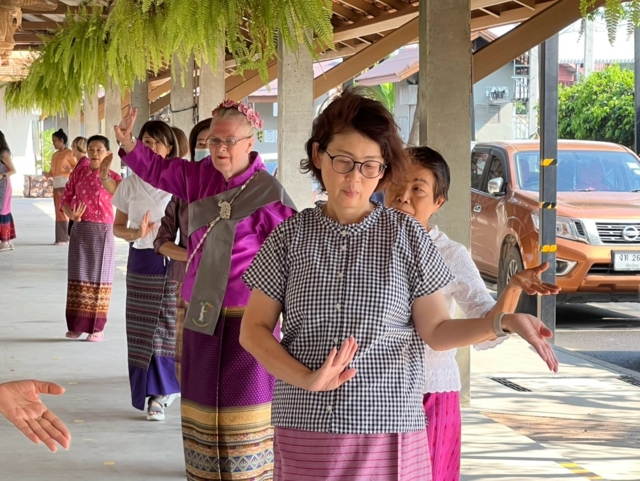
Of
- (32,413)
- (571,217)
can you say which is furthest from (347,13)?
(32,413)

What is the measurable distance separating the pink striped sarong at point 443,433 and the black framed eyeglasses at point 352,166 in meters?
0.98

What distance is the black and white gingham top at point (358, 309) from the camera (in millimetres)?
2908

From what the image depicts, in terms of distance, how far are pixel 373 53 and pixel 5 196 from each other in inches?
312

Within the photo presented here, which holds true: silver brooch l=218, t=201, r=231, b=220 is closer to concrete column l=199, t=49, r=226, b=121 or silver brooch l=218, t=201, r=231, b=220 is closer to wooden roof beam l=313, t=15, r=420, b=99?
wooden roof beam l=313, t=15, r=420, b=99

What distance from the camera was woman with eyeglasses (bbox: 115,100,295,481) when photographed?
4727 millimetres

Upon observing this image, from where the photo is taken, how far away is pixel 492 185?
41.0 ft

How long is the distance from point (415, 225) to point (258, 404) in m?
1.98

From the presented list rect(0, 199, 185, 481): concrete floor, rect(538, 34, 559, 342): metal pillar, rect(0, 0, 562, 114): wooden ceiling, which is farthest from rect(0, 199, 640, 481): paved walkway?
rect(0, 0, 562, 114): wooden ceiling

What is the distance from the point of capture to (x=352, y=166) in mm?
3023

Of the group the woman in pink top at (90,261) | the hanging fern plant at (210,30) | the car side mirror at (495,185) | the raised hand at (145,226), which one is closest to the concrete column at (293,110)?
the hanging fern plant at (210,30)

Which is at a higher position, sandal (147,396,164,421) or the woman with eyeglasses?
the woman with eyeglasses

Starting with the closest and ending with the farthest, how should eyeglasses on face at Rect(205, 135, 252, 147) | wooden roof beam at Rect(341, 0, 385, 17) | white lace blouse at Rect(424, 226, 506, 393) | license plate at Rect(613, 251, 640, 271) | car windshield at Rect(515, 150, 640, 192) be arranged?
white lace blouse at Rect(424, 226, 506, 393) → eyeglasses on face at Rect(205, 135, 252, 147) → wooden roof beam at Rect(341, 0, 385, 17) → license plate at Rect(613, 251, 640, 271) → car windshield at Rect(515, 150, 640, 192)

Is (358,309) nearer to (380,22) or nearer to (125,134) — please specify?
(125,134)

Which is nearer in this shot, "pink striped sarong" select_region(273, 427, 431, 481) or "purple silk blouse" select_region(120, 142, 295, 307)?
"pink striped sarong" select_region(273, 427, 431, 481)
